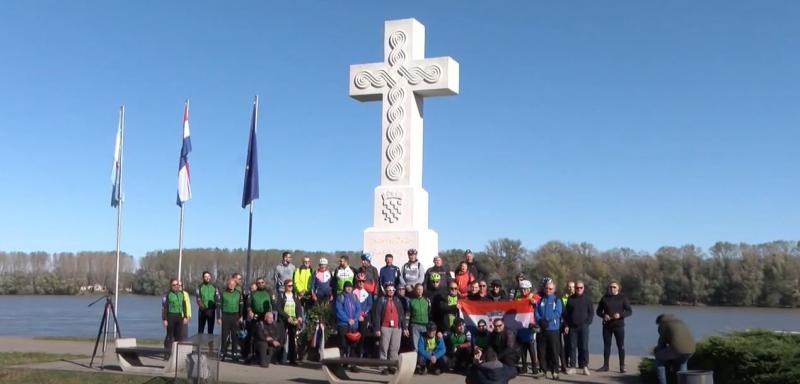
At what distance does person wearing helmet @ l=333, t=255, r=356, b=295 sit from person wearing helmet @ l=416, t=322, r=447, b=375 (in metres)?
1.69

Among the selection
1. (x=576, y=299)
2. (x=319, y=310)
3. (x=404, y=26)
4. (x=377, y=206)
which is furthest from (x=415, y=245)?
(x=404, y=26)

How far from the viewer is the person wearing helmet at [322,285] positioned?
13305mm

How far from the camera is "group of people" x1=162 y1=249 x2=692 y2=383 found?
39.1ft

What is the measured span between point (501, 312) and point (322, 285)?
119 inches

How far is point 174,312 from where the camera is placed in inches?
536

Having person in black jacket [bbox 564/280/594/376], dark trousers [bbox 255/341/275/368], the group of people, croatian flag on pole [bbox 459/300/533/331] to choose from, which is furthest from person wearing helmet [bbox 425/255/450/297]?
dark trousers [bbox 255/341/275/368]

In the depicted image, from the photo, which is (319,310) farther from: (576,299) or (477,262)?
(576,299)

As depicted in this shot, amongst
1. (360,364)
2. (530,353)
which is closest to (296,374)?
(360,364)

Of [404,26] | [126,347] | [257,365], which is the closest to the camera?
[126,347]

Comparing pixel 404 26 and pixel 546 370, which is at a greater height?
pixel 404 26

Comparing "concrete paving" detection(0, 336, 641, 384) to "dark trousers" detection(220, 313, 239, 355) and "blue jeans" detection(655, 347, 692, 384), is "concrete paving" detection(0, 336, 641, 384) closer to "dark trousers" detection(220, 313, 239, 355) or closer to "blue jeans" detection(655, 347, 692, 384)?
"dark trousers" detection(220, 313, 239, 355)

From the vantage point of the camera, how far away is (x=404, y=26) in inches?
598

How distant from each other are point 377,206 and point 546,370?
14.3 feet

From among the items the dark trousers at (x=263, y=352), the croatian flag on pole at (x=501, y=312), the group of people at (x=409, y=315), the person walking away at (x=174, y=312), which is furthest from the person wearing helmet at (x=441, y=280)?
the person walking away at (x=174, y=312)
